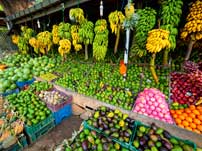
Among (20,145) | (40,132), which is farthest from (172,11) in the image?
(20,145)

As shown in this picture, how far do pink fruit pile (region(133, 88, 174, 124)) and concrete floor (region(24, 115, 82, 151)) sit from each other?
135 cm

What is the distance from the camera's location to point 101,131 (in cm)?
182

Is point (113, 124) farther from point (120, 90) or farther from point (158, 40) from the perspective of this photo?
point (158, 40)

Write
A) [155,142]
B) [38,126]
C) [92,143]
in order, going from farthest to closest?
[38,126]
[92,143]
[155,142]

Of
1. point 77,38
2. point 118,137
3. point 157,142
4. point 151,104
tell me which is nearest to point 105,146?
point 118,137

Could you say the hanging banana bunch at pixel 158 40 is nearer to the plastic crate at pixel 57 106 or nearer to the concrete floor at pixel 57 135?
the plastic crate at pixel 57 106

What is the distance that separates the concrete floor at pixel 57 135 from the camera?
2.45 m

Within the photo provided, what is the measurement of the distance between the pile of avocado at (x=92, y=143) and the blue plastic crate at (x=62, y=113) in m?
1.15

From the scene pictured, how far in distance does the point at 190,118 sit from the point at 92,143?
1.52 metres

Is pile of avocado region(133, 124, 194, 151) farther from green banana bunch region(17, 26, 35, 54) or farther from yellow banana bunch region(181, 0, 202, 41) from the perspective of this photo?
green banana bunch region(17, 26, 35, 54)

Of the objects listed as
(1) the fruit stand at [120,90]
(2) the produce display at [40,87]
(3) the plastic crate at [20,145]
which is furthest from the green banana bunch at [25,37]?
(3) the plastic crate at [20,145]

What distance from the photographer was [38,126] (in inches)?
Answer: 100.0

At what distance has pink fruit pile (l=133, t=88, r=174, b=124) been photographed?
226cm

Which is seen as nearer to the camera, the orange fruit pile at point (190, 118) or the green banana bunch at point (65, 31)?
the orange fruit pile at point (190, 118)
